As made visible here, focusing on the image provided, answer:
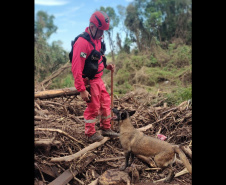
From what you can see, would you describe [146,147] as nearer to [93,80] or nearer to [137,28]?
[93,80]

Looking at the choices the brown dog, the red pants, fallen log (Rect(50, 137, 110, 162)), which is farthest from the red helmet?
fallen log (Rect(50, 137, 110, 162))

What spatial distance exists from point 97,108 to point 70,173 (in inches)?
50.3

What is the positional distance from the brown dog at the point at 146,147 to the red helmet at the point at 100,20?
142 cm

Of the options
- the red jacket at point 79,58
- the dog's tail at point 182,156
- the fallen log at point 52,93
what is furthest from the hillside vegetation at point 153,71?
the dog's tail at point 182,156

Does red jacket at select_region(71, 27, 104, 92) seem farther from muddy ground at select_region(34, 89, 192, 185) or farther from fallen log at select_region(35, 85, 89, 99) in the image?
fallen log at select_region(35, 85, 89, 99)

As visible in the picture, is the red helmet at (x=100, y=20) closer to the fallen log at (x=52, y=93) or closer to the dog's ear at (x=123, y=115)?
the dog's ear at (x=123, y=115)

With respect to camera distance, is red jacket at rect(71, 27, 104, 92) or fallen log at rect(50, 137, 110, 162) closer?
fallen log at rect(50, 137, 110, 162)

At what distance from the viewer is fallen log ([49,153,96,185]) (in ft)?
11.0

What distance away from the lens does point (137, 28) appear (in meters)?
11.7
